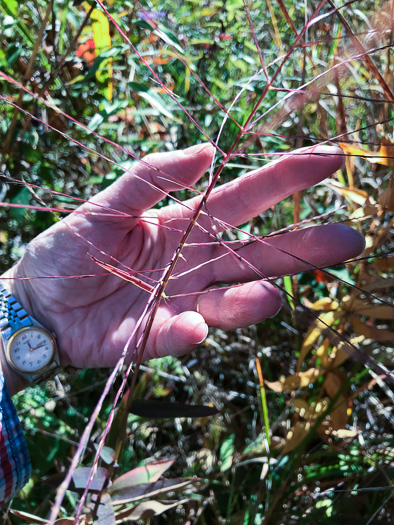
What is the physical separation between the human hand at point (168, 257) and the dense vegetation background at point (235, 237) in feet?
0.28

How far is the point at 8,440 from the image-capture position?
775 mm

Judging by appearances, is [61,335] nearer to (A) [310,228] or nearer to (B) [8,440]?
(B) [8,440]

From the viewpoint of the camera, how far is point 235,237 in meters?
1.11

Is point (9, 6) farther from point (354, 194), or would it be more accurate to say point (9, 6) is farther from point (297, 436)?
point (297, 436)

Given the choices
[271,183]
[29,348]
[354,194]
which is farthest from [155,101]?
[29,348]

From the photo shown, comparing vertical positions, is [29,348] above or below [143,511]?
above

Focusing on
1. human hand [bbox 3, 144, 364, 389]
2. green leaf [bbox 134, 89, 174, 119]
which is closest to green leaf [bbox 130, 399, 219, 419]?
human hand [bbox 3, 144, 364, 389]

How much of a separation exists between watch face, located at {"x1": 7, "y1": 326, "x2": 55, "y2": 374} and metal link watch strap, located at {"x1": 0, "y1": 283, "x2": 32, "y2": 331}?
0.02 metres

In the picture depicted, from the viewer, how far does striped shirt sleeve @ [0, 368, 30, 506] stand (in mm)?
767

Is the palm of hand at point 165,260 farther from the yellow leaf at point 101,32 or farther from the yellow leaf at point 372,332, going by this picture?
the yellow leaf at point 101,32

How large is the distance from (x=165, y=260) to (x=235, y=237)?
0.78ft

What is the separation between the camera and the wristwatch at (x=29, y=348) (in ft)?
2.93

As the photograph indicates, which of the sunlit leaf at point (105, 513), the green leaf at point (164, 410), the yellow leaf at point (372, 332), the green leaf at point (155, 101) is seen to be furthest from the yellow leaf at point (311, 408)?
the green leaf at point (155, 101)

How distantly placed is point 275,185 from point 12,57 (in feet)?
1.84
